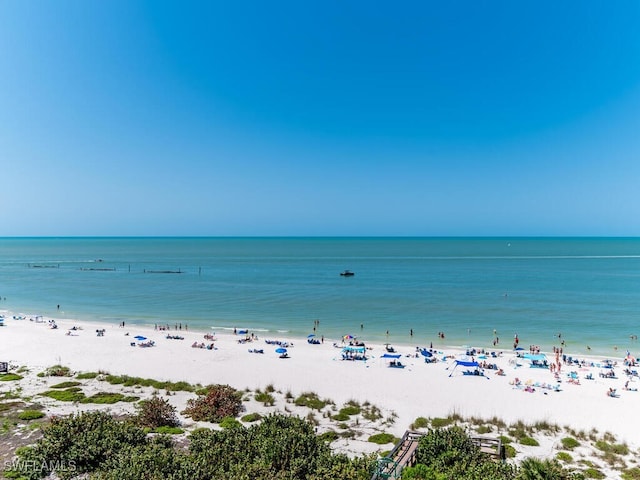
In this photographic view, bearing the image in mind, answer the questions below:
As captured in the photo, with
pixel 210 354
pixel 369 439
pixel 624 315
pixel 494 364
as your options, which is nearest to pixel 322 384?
pixel 369 439

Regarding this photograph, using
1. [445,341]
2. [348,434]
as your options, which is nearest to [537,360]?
[445,341]

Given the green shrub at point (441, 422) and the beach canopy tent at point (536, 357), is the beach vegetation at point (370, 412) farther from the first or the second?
the beach canopy tent at point (536, 357)

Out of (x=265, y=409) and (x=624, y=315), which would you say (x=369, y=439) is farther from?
(x=624, y=315)

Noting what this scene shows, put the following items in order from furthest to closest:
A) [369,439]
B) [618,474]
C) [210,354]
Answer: [210,354]
[369,439]
[618,474]

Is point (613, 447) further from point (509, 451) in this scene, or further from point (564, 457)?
point (509, 451)

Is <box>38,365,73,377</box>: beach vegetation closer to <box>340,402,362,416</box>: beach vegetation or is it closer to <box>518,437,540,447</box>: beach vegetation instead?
<box>340,402,362,416</box>: beach vegetation
